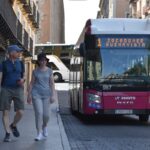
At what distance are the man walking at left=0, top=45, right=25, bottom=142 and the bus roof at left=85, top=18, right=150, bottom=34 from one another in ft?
Answer: 19.9

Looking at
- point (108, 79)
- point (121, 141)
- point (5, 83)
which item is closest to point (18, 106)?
point (5, 83)

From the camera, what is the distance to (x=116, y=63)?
58.8 feet

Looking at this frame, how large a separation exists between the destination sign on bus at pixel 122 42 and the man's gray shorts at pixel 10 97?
6.08 meters

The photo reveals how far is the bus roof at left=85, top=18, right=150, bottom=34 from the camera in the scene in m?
18.2

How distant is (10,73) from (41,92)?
0.84 m

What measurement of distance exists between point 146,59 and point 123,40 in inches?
32.3

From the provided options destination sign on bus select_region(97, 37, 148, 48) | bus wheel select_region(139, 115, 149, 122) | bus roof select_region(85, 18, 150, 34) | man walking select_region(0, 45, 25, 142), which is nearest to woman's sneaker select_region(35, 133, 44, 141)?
man walking select_region(0, 45, 25, 142)

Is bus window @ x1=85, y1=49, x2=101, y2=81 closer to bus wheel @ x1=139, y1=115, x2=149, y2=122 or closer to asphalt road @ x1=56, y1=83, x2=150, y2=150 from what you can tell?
asphalt road @ x1=56, y1=83, x2=150, y2=150

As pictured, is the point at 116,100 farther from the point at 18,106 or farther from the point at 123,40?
the point at 18,106

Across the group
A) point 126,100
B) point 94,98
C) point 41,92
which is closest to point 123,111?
point 126,100

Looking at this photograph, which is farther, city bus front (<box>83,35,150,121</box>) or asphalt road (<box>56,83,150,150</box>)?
city bus front (<box>83,35,150,121</box>)

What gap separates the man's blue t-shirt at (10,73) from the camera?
1225 cm

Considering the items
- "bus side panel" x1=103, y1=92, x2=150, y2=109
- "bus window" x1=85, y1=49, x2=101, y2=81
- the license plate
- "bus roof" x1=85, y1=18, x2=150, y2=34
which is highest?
"bus roof" x1=85, y1=18, x2=150, y2=34

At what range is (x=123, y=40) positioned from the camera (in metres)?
18.2
